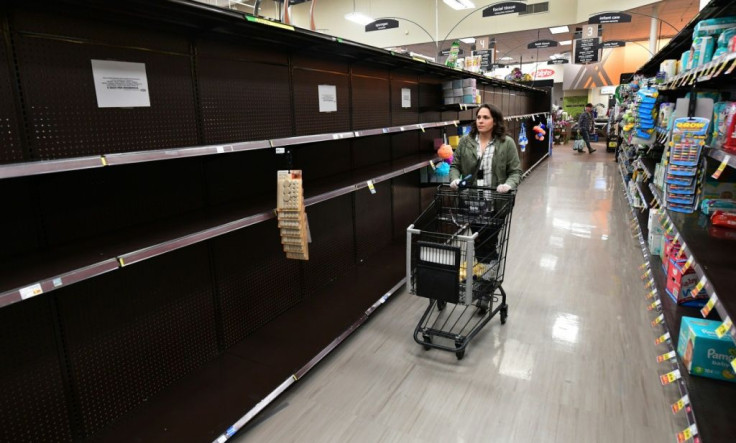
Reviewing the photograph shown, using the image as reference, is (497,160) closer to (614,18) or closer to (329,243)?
(329,243)

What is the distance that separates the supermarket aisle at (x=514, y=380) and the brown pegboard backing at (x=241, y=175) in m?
1.24

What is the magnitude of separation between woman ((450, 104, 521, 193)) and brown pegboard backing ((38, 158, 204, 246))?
2.07 metres

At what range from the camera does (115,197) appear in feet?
6.93

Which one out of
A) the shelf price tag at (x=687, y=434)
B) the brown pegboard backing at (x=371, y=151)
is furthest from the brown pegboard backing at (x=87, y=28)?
the shelf price tag at (x=687, y=434)

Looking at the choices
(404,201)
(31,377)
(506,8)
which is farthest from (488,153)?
(506,8)

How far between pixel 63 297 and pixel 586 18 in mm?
14969

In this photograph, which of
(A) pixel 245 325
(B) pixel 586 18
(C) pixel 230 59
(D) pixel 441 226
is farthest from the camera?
(B) pixel 586 18

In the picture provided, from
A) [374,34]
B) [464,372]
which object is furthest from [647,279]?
[374,34]

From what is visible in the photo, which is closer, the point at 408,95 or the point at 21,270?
the point at 21,270

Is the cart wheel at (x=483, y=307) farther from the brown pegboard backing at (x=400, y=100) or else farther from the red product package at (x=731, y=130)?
the brown pegboard backing at (x=400, y=100)

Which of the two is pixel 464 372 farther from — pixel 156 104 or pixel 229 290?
pixel 156 104

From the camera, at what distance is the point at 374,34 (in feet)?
56.9

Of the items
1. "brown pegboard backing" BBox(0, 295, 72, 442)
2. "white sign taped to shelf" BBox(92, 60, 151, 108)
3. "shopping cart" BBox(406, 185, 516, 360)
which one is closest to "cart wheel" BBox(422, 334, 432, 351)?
"shopping cart" BBox(406, 185, 516, 360)

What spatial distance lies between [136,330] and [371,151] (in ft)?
9.32
